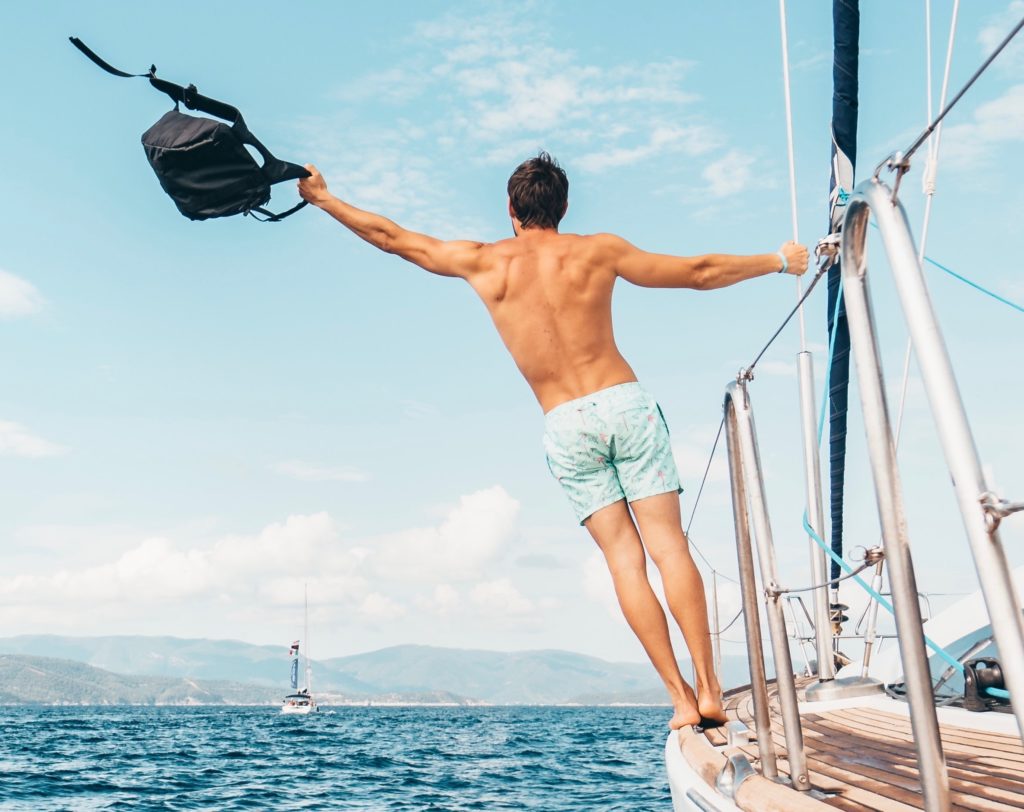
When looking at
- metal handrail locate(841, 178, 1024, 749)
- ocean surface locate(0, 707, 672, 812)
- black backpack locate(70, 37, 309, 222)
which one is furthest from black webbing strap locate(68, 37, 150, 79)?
ocean surface locate(0, 707, 672, 812)

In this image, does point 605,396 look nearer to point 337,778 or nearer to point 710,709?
point 710,709

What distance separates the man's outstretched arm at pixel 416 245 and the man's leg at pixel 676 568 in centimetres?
102

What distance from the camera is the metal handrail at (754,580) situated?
2.74 m

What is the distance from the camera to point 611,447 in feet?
10.3

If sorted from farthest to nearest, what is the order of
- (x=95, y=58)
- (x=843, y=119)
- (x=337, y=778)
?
(x=337, y=778)
(x=843, y=119)
(x=95, y=58)

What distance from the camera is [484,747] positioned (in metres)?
45.7


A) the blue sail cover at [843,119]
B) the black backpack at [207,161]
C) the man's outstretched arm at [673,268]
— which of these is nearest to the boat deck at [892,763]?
the man's outstretched arm at [673,268]

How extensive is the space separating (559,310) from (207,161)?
1272mm

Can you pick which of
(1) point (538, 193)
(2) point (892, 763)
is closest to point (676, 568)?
(2) point (892, 763)

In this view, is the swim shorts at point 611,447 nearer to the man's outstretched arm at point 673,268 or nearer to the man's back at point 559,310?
the man's back at point 559,310

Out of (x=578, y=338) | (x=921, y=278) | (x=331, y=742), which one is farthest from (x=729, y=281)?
(x=331, y=742)

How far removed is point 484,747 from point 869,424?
154 feet

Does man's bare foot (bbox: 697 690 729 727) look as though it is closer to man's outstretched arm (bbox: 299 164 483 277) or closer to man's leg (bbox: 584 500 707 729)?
man's leg (bbox: 584 500 707 729)

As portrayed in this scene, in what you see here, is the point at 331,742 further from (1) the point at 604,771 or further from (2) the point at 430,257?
(2) the point at 430,257
